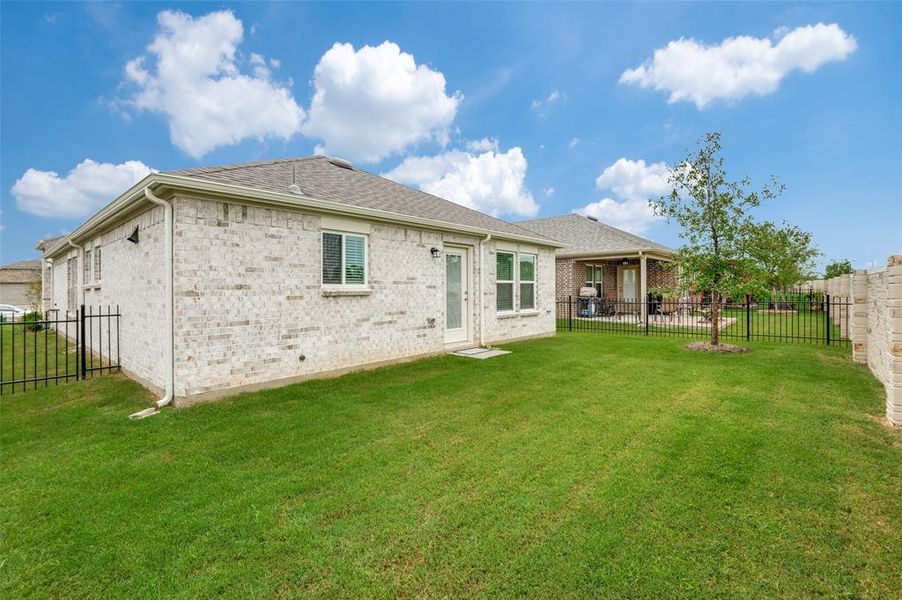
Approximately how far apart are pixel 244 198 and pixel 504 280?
6806 mm

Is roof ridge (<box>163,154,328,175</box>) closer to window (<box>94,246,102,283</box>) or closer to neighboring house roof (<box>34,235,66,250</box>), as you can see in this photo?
window (<box>94,246,102,283</box>)

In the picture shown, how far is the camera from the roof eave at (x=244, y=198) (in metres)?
5.22

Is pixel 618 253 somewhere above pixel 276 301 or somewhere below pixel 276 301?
above

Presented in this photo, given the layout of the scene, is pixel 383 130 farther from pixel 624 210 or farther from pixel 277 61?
pixel 624 210

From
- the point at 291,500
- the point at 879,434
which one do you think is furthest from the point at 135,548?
the point at 879,434

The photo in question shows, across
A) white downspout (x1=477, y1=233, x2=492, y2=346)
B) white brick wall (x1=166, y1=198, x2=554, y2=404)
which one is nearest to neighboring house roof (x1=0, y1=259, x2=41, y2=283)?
white brick wall (x1=166, y1=198, x2=554, y2=404)

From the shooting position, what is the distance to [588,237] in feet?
63.4

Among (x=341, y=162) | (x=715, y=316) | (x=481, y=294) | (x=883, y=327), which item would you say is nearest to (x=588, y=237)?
(x=715, y=316)

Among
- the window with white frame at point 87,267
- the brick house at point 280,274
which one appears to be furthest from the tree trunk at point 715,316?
the window with white frame at point 87,267

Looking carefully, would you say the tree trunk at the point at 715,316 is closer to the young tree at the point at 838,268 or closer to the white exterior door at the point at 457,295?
the white exterior door at the point at 457,295

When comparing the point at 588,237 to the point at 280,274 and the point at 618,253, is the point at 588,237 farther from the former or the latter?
the point at 280,274

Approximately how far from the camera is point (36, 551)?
8.21 ft

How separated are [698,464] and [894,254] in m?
3.82

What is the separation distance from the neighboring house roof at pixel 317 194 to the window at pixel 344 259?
48 cm
